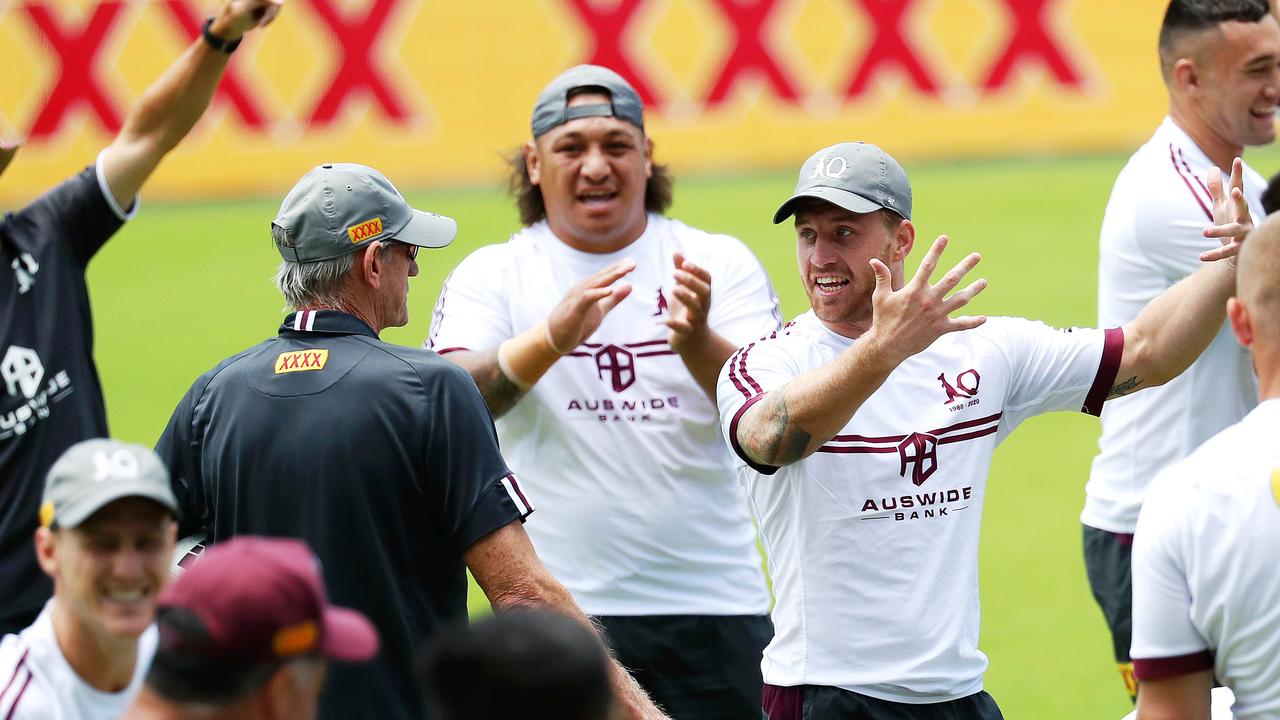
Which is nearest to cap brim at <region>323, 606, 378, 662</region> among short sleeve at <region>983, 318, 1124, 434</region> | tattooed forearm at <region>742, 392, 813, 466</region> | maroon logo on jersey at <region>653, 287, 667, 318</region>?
tattooed forearm at <region>742, 392, 813, 466</region>

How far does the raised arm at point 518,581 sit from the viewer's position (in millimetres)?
3877

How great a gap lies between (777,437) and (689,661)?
5.57 ft

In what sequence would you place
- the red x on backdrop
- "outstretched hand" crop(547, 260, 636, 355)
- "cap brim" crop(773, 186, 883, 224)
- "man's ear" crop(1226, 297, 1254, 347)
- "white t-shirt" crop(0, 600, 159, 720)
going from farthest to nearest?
the red x on backdrop, "outstretched hand" crop(547, 260, 636, 355), "cap brim" crop(773, 186, 883, 224), "man's ear" crop(1226, 297, 1254, 347), "white t-shirt" crop(0, 600, 159, 720)

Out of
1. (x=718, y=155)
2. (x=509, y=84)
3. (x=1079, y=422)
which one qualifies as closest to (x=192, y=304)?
(x=509, y=84)

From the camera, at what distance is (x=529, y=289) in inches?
225

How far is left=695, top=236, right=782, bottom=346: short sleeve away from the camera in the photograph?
18.0 ft

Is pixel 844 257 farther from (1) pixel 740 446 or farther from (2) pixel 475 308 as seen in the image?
(2) pixel 475 308

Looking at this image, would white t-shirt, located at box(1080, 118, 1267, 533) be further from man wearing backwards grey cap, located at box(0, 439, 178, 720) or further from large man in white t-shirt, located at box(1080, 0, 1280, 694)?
man wearing backwards grey cap, located at box(0, 439, 178, 720)

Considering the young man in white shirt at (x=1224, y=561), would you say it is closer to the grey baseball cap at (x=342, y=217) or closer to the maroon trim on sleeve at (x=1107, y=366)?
the maroon trim on sleeve at (x=1107, y=366)

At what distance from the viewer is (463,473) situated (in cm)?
392

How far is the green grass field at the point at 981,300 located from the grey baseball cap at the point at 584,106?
247 cm

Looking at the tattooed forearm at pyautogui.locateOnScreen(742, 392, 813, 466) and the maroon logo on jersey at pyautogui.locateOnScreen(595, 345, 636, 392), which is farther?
the maroon logo on jersey at pyautogui.locateOnScreen(595, 345, 636, 392)

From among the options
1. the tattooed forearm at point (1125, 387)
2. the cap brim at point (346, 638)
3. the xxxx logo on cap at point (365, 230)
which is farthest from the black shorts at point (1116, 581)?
the cap brim at point (346, 638)

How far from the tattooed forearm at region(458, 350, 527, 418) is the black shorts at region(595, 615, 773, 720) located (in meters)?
0.85
